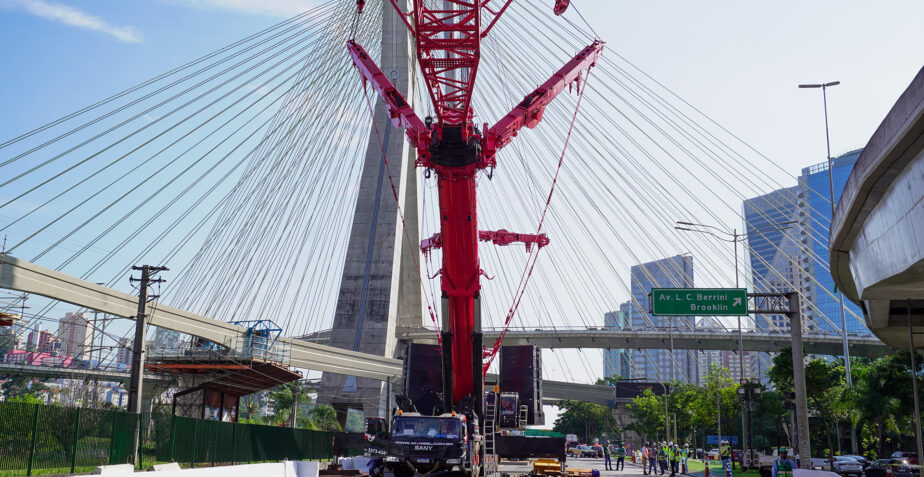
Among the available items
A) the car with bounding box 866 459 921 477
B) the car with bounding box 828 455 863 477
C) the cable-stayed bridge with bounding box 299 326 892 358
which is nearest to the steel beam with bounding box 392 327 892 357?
the cable-stayed bridge with bounding box 299 326 892 358

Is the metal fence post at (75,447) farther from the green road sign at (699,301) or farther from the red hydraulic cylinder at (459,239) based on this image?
the green road sign at (699,301)

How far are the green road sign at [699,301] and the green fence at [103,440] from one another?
17501 mm

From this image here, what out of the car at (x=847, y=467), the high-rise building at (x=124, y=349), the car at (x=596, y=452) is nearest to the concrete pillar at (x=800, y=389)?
the car at (x=847, y=467)

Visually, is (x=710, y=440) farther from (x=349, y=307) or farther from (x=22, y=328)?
(x=22, y=328)

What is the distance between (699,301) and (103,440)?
20647 mm

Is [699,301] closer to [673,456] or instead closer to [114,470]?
[673,456]

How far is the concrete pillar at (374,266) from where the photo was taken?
188 ft

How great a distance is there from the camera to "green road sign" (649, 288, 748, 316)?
2836 centimetres

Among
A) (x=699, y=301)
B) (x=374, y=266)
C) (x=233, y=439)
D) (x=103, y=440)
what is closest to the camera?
(x=103, y=440)

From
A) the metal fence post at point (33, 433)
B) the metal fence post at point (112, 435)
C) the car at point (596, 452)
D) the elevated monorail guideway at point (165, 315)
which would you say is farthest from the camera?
the car at point (596, 452)

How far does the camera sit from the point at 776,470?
27.2 metres

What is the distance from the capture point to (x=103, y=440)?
21.6 meters

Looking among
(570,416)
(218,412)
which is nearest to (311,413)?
(218,412)

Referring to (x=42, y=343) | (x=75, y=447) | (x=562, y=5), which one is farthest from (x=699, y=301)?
(x=42, y=343)
